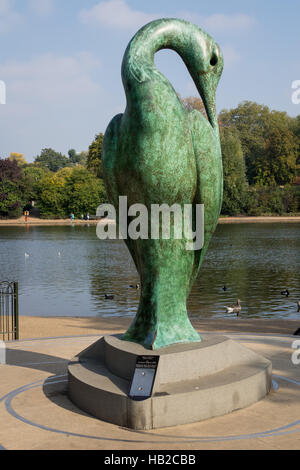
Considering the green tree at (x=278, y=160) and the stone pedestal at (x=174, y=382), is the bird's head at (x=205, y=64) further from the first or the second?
the green tree at (x=278, y=160)

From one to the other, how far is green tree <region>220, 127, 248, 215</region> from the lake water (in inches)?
961

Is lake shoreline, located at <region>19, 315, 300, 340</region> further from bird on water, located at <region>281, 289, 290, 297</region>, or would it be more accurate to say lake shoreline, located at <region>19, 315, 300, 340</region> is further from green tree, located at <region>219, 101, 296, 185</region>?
green tree, located at <region>219, 101, 296, 185</region>

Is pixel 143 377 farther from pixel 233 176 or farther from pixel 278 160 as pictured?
pixel 278 160

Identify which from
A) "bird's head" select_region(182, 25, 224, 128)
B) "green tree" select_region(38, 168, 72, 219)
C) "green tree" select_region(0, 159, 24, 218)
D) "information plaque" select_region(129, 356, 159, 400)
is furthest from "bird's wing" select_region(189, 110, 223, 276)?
"green tree" select_region(38, 168, 72, 219)

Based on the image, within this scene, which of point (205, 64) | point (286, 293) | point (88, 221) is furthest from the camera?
point (88, 221)

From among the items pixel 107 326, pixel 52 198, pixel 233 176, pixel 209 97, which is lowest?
pixel 107 326

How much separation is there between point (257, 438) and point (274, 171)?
73.7 meters

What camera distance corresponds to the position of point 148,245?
7.60 m

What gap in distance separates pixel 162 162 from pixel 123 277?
18460mm

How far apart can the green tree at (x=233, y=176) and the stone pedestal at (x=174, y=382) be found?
58.1 m

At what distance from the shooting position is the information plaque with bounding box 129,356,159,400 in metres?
6.21

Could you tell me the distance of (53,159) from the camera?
16562 cm

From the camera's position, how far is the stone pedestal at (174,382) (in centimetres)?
619

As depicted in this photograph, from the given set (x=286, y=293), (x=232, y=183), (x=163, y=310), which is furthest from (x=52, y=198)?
(x=163, y=310)
